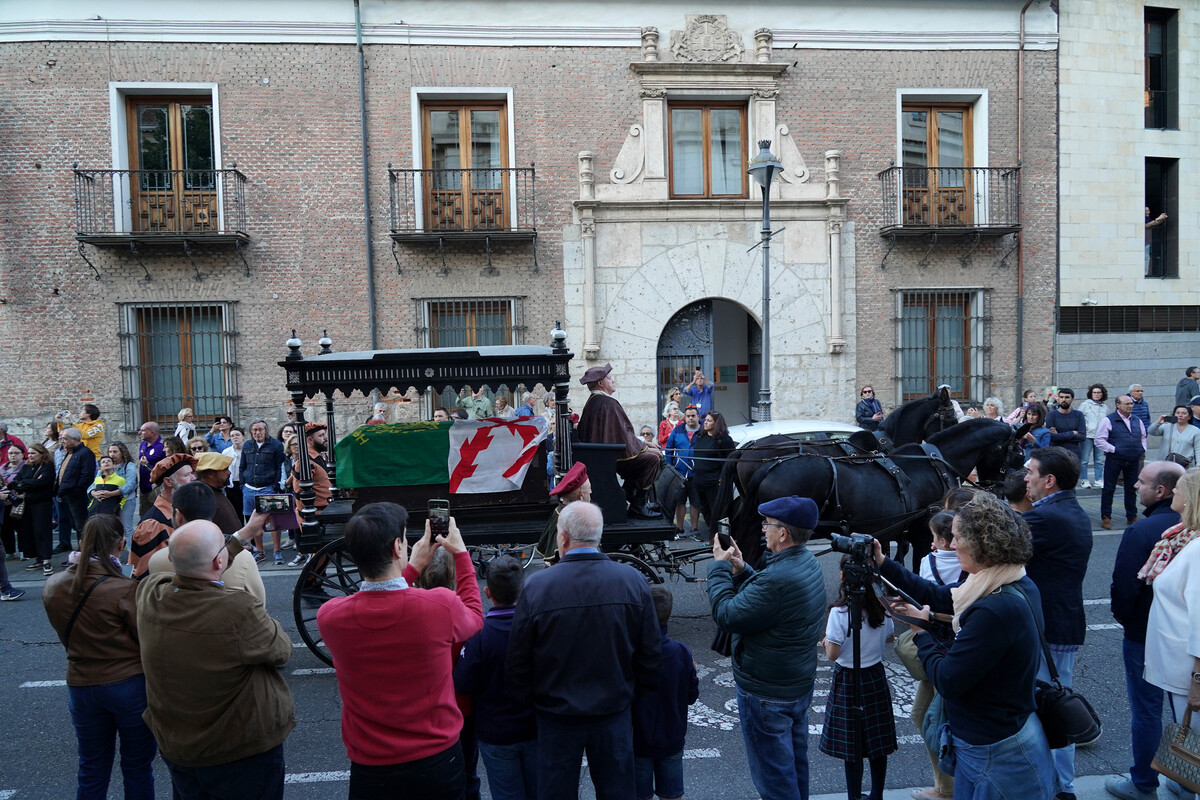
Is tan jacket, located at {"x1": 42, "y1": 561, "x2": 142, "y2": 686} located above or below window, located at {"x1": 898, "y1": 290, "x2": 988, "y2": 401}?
below

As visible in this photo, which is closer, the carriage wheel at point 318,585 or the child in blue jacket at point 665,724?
the child in blue jacket at point 665,724

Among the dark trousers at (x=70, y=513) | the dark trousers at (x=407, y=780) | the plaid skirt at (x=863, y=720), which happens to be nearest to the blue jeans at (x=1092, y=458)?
the plaid skirt at (x=863, y=720)

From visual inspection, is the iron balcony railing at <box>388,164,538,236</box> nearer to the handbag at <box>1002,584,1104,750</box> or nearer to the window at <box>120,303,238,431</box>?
the window at <box>120,303,238,431</box>

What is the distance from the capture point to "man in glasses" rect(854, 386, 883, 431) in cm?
1437

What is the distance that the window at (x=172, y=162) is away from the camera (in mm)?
14586

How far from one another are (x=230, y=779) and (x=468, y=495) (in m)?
3.48

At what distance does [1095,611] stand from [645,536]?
4307mm

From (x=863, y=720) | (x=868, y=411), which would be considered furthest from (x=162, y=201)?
(x=863, y=720)

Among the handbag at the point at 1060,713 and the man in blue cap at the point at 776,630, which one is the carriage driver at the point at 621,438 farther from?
the handbag at the point at 1060,713

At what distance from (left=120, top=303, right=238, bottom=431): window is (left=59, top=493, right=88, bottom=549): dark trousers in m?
3.88

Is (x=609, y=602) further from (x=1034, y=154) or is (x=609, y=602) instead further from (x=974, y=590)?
(x=1034, y=154)

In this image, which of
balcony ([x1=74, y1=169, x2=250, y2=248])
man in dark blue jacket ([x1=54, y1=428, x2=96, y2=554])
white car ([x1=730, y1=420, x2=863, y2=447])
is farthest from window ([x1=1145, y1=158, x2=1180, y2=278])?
man in dark blue jacket ([x1=54, y1=428, x2=96, y2=554])

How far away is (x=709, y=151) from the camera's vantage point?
15836mm

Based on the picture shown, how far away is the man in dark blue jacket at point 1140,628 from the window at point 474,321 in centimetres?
1175
